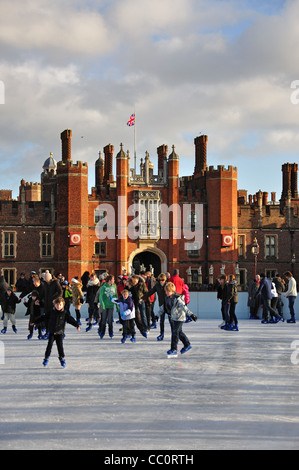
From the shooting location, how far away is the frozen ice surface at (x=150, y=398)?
6.19 meters

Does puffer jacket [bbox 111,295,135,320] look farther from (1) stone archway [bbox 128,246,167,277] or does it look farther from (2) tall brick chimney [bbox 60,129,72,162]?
(2) tall brick chimney [bbox 60,129,72,162]

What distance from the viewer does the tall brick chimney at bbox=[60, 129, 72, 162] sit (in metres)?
44.8

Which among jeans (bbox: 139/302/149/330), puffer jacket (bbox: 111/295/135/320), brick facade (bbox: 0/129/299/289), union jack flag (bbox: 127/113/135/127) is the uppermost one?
union jack flag (bbox: 127/113/135/127)

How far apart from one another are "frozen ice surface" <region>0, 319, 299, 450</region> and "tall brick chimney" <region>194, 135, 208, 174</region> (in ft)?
117

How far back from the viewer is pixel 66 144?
44906 mm

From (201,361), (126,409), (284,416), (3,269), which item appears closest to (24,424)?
(126,409)

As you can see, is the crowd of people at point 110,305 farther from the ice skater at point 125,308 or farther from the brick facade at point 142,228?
the brick facade at point 142,228

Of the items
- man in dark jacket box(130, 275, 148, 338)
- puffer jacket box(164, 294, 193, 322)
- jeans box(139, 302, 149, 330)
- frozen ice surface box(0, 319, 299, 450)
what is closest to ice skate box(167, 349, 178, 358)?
frozen ice surface box(0, 319, 299, 450)

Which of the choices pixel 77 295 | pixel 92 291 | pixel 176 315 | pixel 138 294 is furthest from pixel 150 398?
pixel 77 295

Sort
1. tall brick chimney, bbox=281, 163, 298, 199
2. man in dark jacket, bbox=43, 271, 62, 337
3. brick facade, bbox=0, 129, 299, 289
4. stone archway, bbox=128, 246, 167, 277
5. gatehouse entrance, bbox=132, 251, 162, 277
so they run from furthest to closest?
tall brick chimney, bbox=281, 163, 298, 199, gatehouse entrance, bbox=132, 251, 162, 277, stone archway, bbox=128, 246, 167, 277, brick facade, bbox=0, 129, 299, 289, man in dark jacket, bbox=43, 271, 62, 337

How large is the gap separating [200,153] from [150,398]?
1664 inches

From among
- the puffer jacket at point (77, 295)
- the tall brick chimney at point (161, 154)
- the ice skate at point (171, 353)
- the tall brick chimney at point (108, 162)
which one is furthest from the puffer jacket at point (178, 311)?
the tall brick chimney at point (108, 162)

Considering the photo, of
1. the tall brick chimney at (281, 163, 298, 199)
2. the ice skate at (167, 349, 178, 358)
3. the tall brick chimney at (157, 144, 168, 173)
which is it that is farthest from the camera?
the tall brick chimney at (281, 163, 298, 199)
